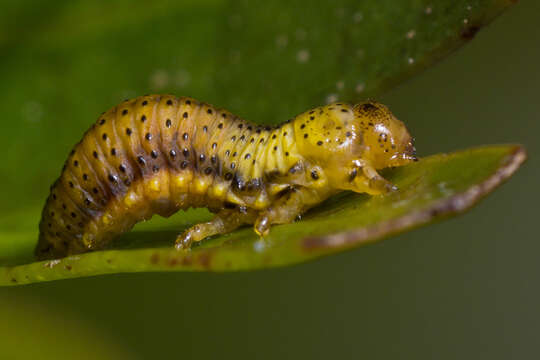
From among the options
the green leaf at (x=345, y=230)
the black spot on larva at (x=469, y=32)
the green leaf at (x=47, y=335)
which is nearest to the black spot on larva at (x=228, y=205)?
the green leaf at (x=345, y=230)

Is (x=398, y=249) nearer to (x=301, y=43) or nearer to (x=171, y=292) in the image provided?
(x=171, y=292)

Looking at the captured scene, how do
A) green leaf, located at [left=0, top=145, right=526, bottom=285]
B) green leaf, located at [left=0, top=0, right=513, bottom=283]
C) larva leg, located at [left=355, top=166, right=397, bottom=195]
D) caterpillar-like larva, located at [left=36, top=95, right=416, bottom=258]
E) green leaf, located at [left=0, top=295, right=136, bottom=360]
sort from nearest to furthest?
green leaf, located at [left=0, top=145, right=526, bottom=285], larva leg, located at [left=355, top=166, right=397, bottom=195], green leaf, located at [left=0, top=0, right=513, bottom=283], caterpillar-like larva, located at [left=36, top=95, right=416, bottom=258], green leaf, located at [left=0, top=295, right=136, bottom=360]

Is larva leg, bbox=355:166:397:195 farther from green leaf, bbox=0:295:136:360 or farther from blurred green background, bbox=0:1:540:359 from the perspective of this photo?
green leaf, bbox=0:295:136:360

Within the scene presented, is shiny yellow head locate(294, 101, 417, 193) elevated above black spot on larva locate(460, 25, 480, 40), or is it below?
below

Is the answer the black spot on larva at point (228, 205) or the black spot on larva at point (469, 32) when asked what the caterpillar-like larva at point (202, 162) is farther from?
the black spot on larva at point (469, 32)

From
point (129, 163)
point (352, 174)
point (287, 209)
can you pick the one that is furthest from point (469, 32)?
point (129, 163)

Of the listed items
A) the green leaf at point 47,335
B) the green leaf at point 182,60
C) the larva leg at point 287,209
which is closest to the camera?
the green leaf at point 182,60

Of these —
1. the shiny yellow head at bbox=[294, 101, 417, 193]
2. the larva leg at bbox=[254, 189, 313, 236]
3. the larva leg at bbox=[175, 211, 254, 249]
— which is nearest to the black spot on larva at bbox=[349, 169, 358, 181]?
the shiny yellow head at bbox=[294, 101, 417, 193]

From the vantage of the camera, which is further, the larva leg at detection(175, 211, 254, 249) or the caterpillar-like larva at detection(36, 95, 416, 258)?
the caterpillar-like larva at detection(36, 95, 416, 258)
